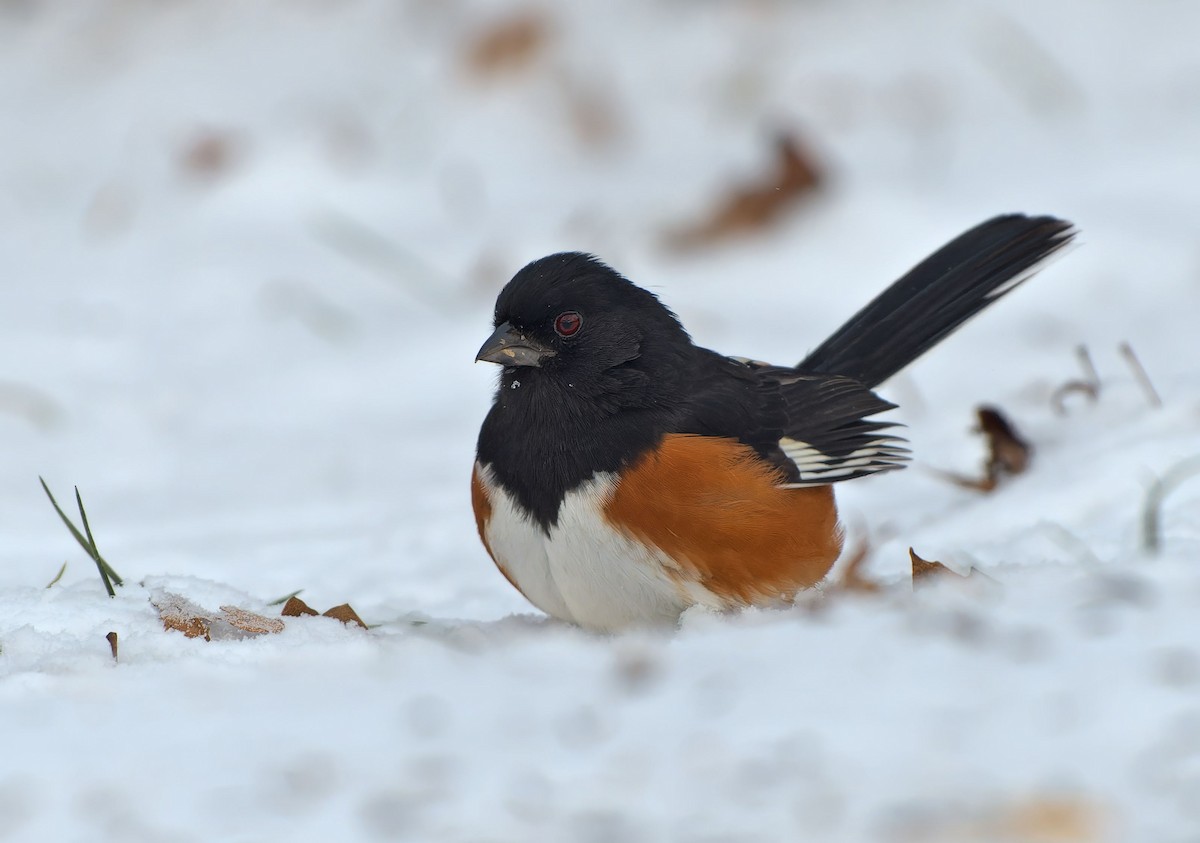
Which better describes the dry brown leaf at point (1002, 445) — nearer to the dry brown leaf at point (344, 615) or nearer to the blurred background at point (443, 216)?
the blurred background at point (443, 216)

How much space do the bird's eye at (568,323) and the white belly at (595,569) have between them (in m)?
0.39

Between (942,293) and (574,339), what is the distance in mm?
1106

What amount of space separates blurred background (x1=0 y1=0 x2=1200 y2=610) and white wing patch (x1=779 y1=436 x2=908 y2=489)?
58 centimetres

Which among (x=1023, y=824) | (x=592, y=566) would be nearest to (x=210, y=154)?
(x=592, y=566)

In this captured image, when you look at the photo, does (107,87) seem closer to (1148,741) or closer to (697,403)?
(697,403)

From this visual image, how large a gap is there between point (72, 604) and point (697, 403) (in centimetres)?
123

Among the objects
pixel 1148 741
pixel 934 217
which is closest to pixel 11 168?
pixel 934 217

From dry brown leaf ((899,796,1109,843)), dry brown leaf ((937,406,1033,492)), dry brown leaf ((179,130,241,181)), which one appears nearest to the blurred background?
dry brown leaf ((179,130,241,181))

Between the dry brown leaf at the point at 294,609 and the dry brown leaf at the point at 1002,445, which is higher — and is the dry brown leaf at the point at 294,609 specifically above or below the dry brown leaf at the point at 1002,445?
below

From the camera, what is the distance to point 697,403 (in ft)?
9.26

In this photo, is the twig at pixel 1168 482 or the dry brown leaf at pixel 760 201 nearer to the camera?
the twig at pixel 1168 482

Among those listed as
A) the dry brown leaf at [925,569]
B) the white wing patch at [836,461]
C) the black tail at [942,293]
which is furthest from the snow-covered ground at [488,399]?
the black tail at [942,293]

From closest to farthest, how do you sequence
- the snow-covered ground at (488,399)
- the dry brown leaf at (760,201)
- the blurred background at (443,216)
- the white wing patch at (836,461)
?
the snow-covered ground at (488,399)
the white wing patch at (836,461)
the blurred background at (443,216)
the dry brown leaf at (760,201)

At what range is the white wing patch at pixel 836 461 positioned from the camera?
2.92 metres
